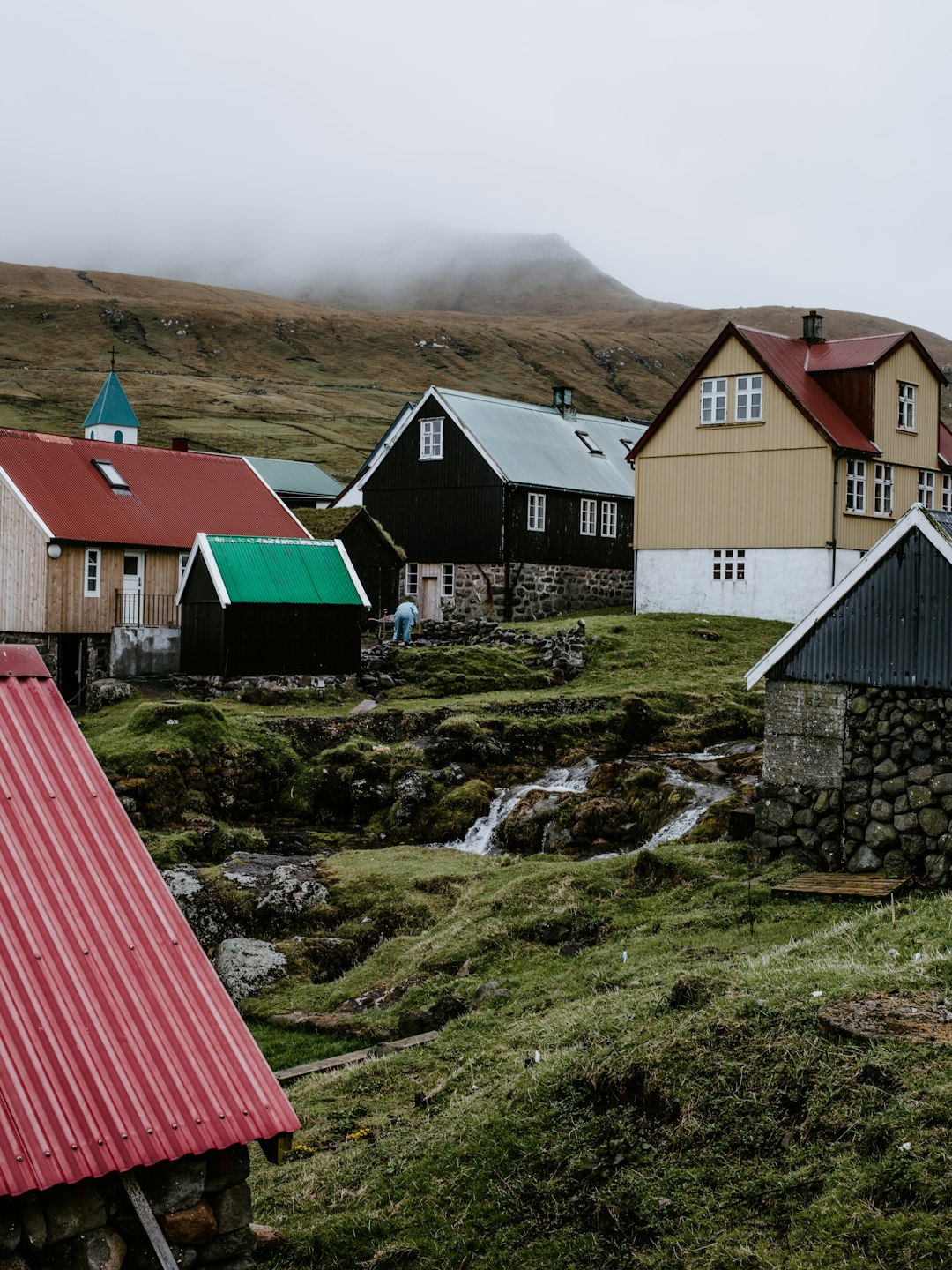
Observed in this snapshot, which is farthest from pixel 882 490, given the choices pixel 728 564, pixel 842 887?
pixel 842 887

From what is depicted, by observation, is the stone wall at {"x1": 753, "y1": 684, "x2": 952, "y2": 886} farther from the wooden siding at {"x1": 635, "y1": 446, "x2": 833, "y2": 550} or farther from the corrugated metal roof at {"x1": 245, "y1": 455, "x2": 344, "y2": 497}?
the corrugated metal roof at {"x1": 245, "y1": 455, "x2": 344, "y2": 497}

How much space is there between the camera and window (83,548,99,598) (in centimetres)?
4006

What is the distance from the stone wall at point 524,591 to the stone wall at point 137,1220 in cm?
4040

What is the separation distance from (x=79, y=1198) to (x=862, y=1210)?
478 centimetres

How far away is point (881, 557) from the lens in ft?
57.4

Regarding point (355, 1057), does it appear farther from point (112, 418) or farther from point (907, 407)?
point (112, 418)

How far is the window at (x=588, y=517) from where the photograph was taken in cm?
5047

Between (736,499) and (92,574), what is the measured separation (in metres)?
20.4

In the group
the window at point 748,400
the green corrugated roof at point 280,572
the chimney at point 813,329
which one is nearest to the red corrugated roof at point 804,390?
the window at point 748,400

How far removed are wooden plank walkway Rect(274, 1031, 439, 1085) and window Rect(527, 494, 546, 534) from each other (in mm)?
35156

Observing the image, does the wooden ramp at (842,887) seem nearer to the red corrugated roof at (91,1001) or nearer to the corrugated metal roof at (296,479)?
the red corrugated roof at (91,1001)

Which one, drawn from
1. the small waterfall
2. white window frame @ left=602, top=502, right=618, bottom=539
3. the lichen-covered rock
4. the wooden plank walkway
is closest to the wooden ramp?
the wooden plank walkway

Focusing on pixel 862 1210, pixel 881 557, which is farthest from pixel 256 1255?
pixel 881 557

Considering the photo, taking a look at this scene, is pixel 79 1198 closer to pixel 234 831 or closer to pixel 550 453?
pixel 234 831
